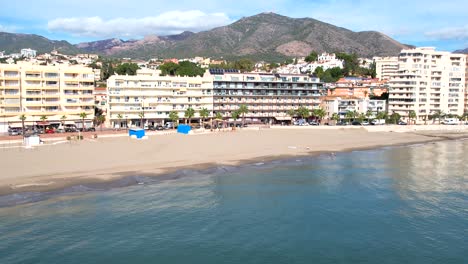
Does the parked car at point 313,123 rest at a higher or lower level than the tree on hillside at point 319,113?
lower

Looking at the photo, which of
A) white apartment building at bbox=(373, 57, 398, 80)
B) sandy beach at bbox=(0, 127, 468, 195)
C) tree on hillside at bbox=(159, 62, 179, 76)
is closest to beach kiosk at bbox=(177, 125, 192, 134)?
sandy beach at bbox=(0, 127, 468, 195)

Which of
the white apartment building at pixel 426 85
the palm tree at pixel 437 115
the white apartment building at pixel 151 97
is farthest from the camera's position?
the palm tree at pixel 437 115

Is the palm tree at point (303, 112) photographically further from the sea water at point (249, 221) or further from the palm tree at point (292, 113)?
the sea water at point (249, 221)

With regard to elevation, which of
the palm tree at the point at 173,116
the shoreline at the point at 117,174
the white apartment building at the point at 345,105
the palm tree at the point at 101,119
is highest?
the white apartment building at the point at 345,105

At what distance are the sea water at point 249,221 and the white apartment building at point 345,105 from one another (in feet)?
193

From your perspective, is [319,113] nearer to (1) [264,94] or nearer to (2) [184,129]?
(1) [264,94]

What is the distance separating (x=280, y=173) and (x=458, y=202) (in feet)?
48.9

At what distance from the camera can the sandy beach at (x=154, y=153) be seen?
3497cm

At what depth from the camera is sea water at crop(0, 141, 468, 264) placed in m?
20.6

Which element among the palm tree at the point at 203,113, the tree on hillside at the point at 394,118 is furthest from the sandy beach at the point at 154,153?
the tree on hillside at the point at 394,118

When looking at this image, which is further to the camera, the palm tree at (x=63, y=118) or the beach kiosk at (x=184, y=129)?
the palm tree at (x=63, y=118)

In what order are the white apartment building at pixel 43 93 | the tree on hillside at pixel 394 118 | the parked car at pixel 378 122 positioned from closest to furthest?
the white apartment building at pixel 43 93, the parked car at pixel 378 122, the tree on hillside at pixel 394 118

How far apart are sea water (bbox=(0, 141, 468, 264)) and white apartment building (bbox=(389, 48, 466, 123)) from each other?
6237cm

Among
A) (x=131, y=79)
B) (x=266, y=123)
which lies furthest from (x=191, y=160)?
(x=266, y=123)
